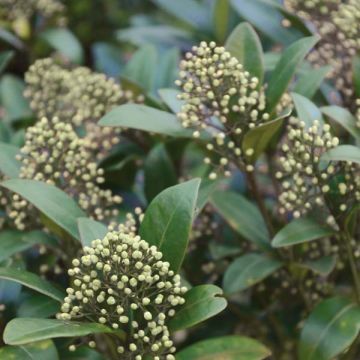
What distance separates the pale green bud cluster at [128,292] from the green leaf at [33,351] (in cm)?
11

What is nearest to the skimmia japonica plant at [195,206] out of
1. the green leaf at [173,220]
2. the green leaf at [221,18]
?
the green leaf at [173,220]

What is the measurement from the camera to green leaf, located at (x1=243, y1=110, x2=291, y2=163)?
4.63ft

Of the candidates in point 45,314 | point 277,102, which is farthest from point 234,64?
point 45,314

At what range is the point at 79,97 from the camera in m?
1.74

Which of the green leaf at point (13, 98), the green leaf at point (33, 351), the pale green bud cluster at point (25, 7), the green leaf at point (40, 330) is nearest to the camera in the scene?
the green leaf at point (40, 330)

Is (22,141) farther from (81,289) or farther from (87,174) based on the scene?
(81,289)

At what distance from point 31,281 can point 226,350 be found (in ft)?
1.17

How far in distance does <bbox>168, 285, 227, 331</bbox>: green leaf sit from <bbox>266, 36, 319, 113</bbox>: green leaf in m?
0.41

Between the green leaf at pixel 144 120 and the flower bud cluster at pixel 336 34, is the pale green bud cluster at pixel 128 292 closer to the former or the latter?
the green leaf at pixel 144 120

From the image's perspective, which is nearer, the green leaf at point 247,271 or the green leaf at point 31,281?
the green leaf at point 31,281

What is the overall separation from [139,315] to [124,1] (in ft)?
7.53

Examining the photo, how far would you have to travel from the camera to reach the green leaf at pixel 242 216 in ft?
5.30

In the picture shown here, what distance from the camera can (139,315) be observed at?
4.17 feet

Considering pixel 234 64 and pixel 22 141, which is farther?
pixel 22 141
